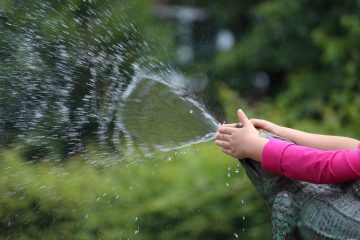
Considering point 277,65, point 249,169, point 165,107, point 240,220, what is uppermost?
point 249,169

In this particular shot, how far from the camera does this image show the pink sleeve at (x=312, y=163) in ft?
9.85

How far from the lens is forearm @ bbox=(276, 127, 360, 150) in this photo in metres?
3.33

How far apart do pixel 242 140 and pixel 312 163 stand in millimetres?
258

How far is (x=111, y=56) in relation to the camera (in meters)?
5.41

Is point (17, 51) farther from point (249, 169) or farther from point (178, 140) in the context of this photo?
point (249, 169)

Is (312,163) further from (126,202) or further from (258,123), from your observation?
(126,202)

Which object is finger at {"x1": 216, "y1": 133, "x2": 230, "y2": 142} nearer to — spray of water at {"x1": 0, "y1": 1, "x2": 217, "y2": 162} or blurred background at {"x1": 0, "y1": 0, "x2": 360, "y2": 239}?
spray of water at {"x1": 0, "y1": 1, "x2": 217, "y2": 162}

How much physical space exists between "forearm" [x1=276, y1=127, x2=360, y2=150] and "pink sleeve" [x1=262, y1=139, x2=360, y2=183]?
267mm

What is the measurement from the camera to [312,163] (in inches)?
119

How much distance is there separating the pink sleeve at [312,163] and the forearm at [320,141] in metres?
0.27

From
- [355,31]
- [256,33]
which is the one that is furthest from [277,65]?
[355,31]

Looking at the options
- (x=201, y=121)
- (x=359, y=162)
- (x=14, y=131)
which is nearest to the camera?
(x=359, y=162)

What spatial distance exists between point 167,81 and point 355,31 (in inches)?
170

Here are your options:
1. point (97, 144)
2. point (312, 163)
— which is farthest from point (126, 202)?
point (312, 163)
